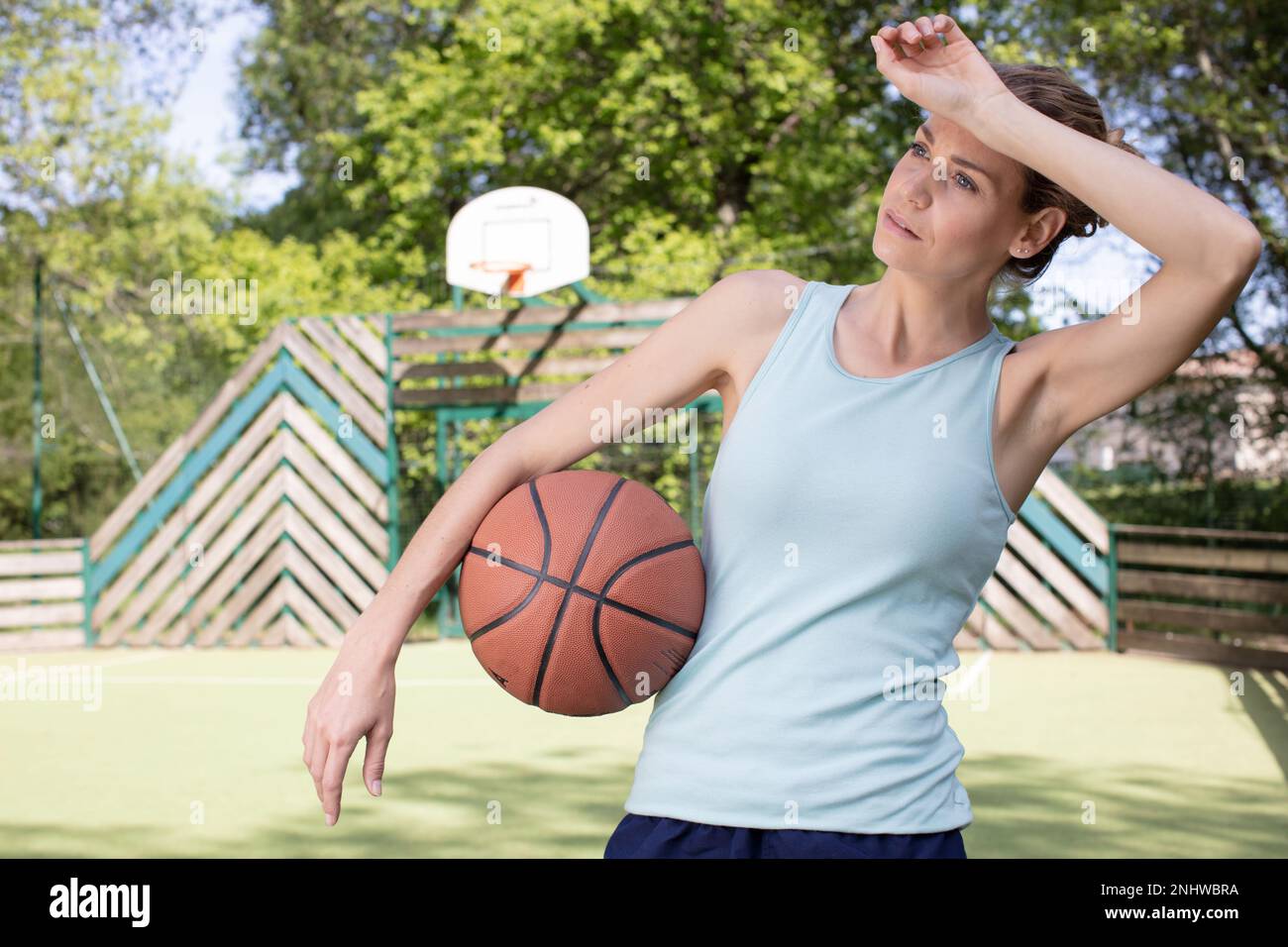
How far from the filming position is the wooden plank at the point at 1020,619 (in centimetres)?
1155

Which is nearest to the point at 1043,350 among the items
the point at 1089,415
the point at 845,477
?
the point at 1089,415

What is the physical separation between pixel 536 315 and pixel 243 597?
140 inches

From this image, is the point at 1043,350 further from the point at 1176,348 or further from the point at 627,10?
the point at 627,10

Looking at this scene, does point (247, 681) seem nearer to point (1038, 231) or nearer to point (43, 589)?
point (43, 589)

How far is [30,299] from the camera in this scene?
64.5ft

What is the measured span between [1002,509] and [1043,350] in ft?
0.82

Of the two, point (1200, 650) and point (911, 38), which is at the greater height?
point (911, 38)

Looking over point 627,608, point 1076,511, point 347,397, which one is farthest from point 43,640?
point 627,608

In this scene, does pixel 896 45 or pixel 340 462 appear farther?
pixel 340 462

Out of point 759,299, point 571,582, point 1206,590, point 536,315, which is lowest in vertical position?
point 1206,590

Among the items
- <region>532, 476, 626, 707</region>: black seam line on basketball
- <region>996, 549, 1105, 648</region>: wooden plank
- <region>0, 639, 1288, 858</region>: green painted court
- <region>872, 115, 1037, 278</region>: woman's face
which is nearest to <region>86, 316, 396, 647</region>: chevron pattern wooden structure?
<region>0, 639, 1288, 858</region>: green painted court

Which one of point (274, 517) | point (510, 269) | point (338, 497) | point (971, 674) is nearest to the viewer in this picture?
point (971, 674)

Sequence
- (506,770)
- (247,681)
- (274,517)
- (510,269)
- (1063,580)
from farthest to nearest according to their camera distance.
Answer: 1. (274,517)
2. (510,269)
3. (1063,580)
4. (247,681)
5. (506,770)

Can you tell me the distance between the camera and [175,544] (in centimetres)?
1264
